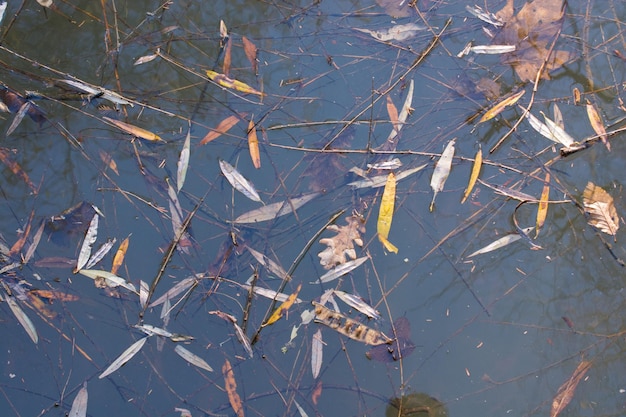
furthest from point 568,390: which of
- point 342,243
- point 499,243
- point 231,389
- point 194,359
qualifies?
point 194,359

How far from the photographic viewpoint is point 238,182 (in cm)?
200

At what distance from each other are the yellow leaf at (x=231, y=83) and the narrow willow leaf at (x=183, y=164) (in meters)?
0.24

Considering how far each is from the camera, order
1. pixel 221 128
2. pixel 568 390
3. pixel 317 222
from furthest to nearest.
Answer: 1. pixel 221 128
2. pixel 317 222
3. pixel 568 390

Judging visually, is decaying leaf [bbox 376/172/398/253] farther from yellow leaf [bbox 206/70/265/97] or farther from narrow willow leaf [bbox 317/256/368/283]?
yellow leaf [bbox 206/70/265/97]

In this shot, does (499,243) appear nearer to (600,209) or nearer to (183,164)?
(600,209)

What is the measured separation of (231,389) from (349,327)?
1.39 ft

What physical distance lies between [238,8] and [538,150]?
1.20 metres

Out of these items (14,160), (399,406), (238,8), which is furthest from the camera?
(238,8)

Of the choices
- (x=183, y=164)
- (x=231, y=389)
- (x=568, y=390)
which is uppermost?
(x=183, y=164)

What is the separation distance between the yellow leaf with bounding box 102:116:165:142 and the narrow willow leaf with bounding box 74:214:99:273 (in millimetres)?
315

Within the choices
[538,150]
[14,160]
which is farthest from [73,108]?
[538,150]

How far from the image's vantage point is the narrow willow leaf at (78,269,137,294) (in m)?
1.95

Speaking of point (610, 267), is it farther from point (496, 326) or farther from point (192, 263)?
point (192, 263)

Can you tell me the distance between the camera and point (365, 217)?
1.94 meters
